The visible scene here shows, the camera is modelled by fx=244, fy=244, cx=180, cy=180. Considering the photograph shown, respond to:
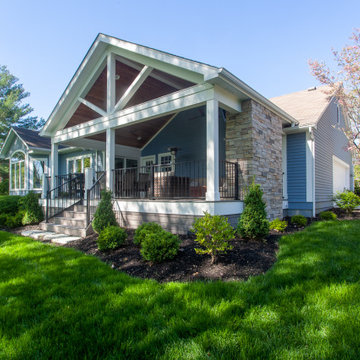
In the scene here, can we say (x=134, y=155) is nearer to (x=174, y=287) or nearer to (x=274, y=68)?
(x=274, y=68)

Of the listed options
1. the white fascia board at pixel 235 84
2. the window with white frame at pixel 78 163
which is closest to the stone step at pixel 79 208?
the white fascia board at pixel 235 84

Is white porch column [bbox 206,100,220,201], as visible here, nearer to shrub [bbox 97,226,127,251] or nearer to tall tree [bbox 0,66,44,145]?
shrub [bbox 97,226,127,251]

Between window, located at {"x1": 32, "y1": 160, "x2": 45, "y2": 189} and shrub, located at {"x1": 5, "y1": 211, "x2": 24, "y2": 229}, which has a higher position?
window, located at {"x1": 32, "y1": 160, "x2": 45, "y2": 189}

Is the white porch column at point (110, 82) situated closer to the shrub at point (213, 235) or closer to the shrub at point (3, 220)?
the shrub at point (213, 235)

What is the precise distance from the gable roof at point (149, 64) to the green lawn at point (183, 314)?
3.85 m

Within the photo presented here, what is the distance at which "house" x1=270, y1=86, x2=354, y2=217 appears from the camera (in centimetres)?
840

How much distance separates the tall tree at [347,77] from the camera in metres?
10.6

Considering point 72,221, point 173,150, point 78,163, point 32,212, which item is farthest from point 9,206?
point 173,150

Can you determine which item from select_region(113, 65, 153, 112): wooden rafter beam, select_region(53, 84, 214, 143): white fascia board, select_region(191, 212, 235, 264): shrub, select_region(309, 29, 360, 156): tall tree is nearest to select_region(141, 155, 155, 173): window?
select_region(53, 84, 214, 143): white fascia board

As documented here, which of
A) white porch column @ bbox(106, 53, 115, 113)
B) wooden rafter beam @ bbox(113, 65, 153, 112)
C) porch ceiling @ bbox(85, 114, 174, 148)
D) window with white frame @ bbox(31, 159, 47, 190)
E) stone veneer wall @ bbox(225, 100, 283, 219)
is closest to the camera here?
stone veneer wall @ bbox(225, 100, 283, 219)

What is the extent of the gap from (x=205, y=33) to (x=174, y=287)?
963 cm

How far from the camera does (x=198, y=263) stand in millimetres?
3725

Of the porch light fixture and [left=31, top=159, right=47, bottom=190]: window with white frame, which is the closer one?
the porch light fixture

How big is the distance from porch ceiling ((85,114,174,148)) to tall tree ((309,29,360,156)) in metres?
7.34
